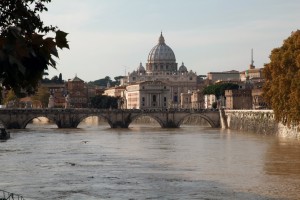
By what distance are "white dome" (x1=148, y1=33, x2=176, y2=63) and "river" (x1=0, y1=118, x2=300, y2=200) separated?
14457 cm

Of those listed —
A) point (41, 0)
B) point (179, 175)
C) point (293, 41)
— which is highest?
point (293, 41)

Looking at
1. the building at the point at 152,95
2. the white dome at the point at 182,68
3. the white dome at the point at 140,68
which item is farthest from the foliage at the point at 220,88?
the white dome at the point at 140,68

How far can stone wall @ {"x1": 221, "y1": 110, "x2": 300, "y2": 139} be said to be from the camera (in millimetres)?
52188

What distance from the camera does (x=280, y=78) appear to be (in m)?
48.0

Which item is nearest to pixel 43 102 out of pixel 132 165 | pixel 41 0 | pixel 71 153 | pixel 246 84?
pixel 246 84

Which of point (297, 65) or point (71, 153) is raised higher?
point (297, 65)

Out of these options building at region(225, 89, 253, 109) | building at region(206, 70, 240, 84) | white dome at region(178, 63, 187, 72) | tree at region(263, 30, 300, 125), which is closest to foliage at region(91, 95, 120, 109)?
building at region(225, 89, 253, 109)

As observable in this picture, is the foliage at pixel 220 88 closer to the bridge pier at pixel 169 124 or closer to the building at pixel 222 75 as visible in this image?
the bridge pier at pixel 169 124

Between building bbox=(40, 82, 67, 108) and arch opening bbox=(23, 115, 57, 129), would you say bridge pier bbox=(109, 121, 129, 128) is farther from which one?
building bbox=(40, 82, 67, 108)

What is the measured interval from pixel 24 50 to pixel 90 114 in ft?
239

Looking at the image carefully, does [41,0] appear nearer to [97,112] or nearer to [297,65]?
[297,65]

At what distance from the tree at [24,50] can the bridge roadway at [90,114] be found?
67.2 metres

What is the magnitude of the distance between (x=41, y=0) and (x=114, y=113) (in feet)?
236

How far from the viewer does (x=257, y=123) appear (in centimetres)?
6281
